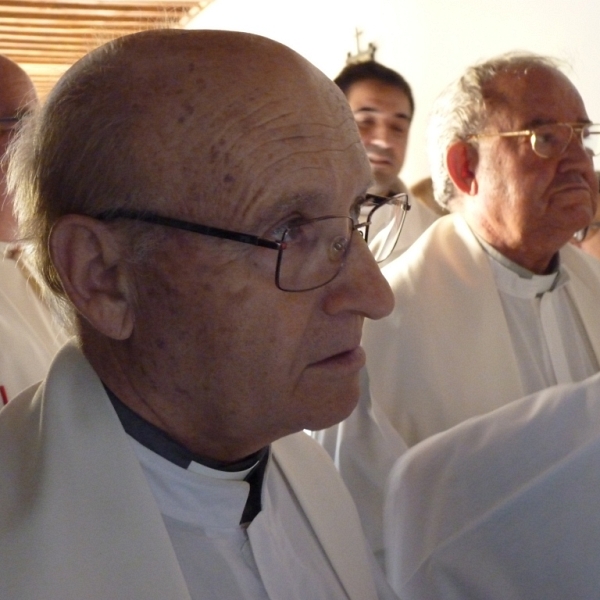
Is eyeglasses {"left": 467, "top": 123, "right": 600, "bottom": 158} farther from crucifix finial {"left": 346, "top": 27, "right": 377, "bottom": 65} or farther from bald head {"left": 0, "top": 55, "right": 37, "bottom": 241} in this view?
crucifix finial {"left": 346, "top": 27, "right": 377, "bottom": 65}

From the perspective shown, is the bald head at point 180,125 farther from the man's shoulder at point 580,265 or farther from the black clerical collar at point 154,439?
the man's shoulder at point 580,265

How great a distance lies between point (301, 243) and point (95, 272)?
0.34m

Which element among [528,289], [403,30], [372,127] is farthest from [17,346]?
[403,30]

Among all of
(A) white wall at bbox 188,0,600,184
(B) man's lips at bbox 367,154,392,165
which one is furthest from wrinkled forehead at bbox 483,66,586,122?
(B) man's lips at bbox 367,154,392,165

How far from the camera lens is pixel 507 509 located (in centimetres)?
172

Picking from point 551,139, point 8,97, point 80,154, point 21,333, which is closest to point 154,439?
point 80,154

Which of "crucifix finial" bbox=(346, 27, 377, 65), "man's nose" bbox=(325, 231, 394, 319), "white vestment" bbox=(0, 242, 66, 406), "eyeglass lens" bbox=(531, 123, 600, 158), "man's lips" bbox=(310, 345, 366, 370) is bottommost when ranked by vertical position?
"white vestment" bbox=(0, 242, 66, 406)

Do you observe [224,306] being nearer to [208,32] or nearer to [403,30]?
[208,32]

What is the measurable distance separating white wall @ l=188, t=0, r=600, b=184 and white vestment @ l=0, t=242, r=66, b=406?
2234 millimetres

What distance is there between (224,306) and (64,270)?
0.26 m

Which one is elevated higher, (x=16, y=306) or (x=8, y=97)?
(x=8, y=97)

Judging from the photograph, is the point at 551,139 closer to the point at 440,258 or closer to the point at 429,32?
the point at 440,258

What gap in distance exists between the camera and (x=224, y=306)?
4.66 ft

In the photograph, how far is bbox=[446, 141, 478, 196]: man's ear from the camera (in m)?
3.06
